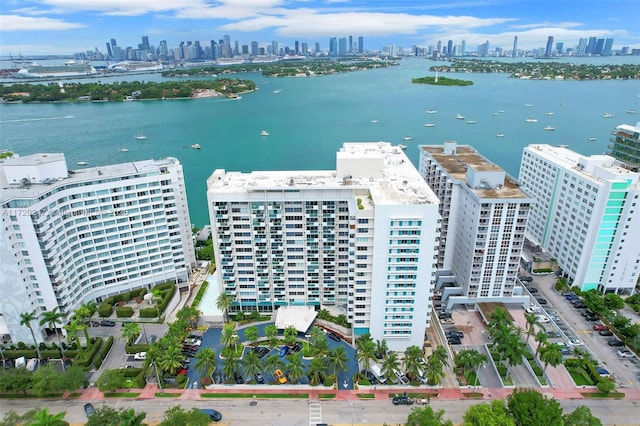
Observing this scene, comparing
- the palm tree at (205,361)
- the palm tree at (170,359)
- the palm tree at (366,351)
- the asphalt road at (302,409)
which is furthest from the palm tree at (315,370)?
the palm tree at (170,359)

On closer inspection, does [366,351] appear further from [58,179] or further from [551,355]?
[58,179]

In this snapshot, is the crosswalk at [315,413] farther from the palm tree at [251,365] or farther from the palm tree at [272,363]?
the palm tree at [251,365]

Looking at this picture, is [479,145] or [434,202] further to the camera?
[479,145]

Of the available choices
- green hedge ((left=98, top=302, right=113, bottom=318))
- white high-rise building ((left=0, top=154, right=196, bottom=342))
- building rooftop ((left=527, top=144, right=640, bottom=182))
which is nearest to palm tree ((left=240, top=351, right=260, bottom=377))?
green hedge ((left=98, top=302, right=113, bottom=318))

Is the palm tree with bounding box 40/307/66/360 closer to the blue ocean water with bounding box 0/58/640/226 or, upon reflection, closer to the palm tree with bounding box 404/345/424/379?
the palm tree with bounding box 404/345/424/379

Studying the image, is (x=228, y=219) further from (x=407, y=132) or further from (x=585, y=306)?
(x=407, y=132)

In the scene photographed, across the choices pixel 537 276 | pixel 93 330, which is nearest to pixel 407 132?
pixel 537 276
